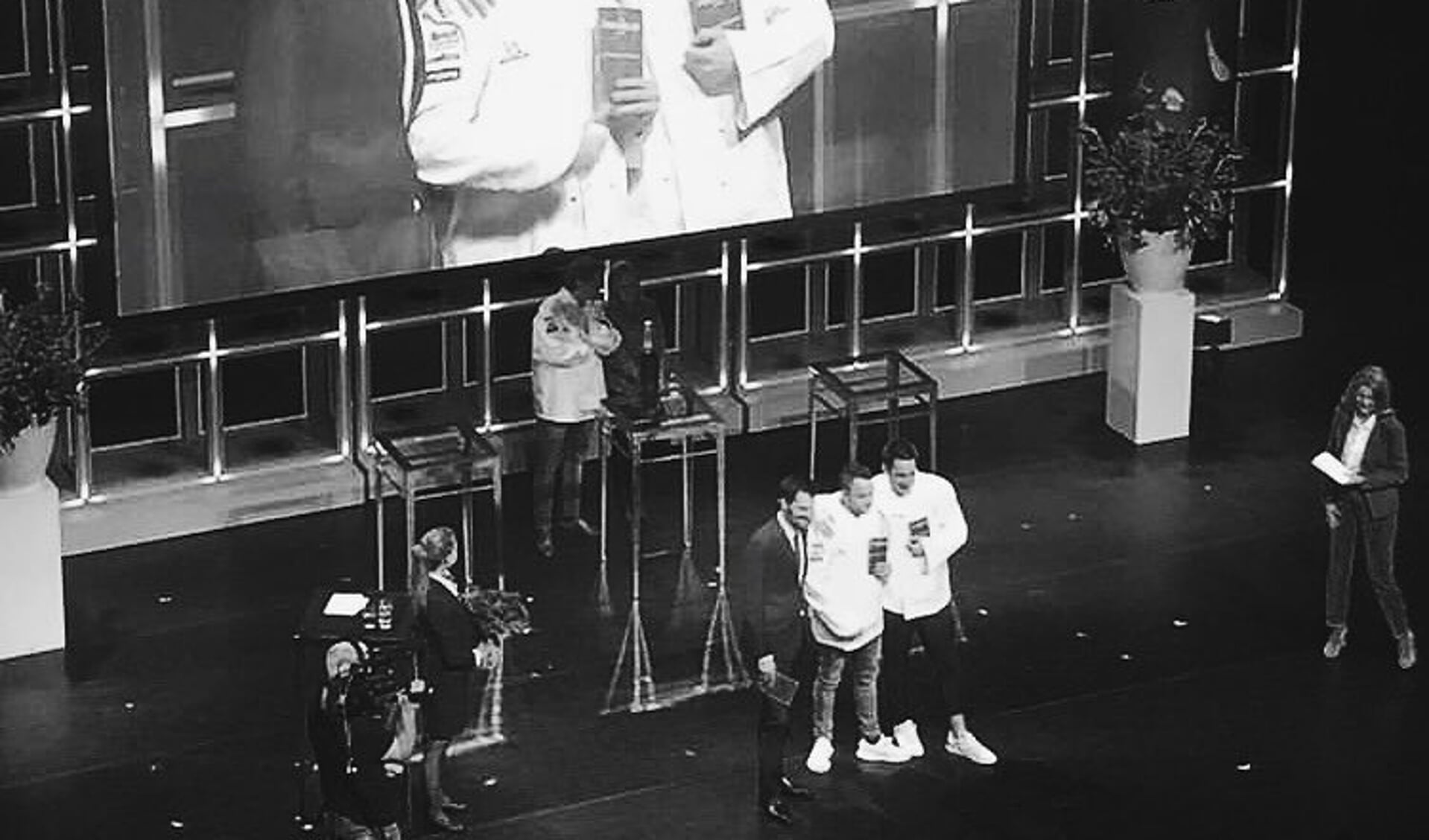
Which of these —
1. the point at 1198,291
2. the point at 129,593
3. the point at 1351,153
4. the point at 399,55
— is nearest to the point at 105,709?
the point at 129,593

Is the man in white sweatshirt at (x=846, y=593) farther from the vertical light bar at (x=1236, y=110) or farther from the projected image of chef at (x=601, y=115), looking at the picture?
the vertical light bar at (x=1236, y=110)

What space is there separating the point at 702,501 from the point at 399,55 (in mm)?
2667

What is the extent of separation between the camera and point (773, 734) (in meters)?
14.7

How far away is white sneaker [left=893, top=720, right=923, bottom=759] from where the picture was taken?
15367mm

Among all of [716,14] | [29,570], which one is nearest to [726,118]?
[716,14]

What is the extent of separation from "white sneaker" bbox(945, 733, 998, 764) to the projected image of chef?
142 inches

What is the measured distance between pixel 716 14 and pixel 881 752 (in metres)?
4.06

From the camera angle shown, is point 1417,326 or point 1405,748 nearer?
point 1405,748

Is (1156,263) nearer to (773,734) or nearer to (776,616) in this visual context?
(776,616)

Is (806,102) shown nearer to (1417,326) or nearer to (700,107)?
(700,107)

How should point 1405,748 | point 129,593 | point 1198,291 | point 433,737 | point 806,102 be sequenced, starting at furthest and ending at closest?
point 1198,291, point 806,102, point 129,593, point 1405,748, point 433,737

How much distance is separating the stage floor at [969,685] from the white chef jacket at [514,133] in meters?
1.35

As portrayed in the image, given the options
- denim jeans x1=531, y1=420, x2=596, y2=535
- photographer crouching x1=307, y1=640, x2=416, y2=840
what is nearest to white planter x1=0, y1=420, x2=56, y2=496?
denim jeans x1=531, y1=420, x2=596, y2=535

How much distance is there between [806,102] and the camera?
18.1 m
